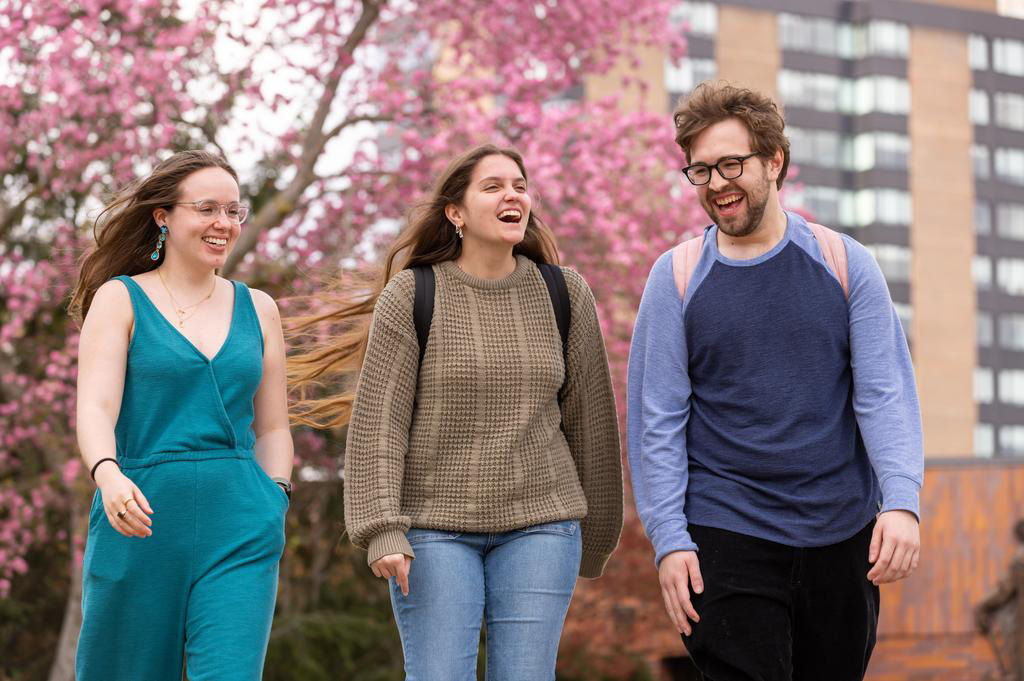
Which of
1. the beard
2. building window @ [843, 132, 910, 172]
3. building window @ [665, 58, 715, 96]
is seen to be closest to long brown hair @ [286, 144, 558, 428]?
the beard

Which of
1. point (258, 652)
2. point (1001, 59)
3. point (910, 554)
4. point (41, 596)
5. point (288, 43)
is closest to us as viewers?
point (910, 554)

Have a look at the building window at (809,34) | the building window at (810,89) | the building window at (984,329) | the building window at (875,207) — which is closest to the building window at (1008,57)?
the building window at (809,34)

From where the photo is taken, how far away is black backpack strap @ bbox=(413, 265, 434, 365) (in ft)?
12.9

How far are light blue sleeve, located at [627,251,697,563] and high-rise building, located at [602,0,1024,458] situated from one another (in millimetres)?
57374

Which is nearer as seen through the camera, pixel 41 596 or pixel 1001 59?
pixel 41 596

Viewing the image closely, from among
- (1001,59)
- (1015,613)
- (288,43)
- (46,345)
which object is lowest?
(1015,613)

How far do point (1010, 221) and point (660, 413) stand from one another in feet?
219

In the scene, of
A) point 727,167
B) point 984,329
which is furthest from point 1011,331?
point 727,167

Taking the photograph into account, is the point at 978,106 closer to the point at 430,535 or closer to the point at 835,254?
the point at 835,254

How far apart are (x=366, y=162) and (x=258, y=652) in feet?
25.4

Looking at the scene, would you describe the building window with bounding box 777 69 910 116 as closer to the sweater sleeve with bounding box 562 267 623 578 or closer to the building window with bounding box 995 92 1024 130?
the building window with bounding box 995 92 1024 130

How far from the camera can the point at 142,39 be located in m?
10.7

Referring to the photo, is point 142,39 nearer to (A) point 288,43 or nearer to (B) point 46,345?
(A) point 288,43

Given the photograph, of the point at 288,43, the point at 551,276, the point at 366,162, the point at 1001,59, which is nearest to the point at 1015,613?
the point at 366,162
